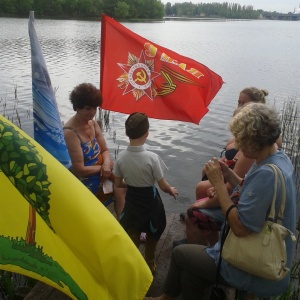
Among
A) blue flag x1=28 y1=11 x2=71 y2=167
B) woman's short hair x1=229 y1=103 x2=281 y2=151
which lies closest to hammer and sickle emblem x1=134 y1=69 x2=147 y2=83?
blue flag x1=28 y1=11 x2=71 y2=167

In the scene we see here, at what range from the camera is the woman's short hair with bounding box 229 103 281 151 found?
2523 millimetres

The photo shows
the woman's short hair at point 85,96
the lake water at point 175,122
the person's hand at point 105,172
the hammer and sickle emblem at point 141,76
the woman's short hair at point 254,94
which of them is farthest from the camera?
the lake water at point 175,122

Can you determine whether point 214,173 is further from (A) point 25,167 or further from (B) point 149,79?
(B) point 149,79

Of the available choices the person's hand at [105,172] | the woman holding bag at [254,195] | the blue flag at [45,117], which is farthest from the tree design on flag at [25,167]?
the person's hand at [105,172]

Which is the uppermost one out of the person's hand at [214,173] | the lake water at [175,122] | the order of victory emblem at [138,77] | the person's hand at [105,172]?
the order of victory emblem at [138,77]

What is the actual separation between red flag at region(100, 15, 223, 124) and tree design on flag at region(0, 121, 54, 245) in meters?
3.09

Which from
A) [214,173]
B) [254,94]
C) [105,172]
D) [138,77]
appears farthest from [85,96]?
[254,94]

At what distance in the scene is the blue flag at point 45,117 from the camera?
11.1ft

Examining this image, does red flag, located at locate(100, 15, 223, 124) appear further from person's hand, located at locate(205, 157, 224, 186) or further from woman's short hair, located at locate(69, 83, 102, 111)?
person's hand, located at locate(205, 157, 224, 186)

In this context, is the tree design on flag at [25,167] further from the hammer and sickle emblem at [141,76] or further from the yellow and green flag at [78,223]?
the hammer and sickle emblem at [141,76]

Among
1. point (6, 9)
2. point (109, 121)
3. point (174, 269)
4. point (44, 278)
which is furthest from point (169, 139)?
point (6, 9)

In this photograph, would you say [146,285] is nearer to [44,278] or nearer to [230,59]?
[44,278]

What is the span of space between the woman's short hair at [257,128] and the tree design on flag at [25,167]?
1329 millimetres

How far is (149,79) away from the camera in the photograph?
4969 millimetres
